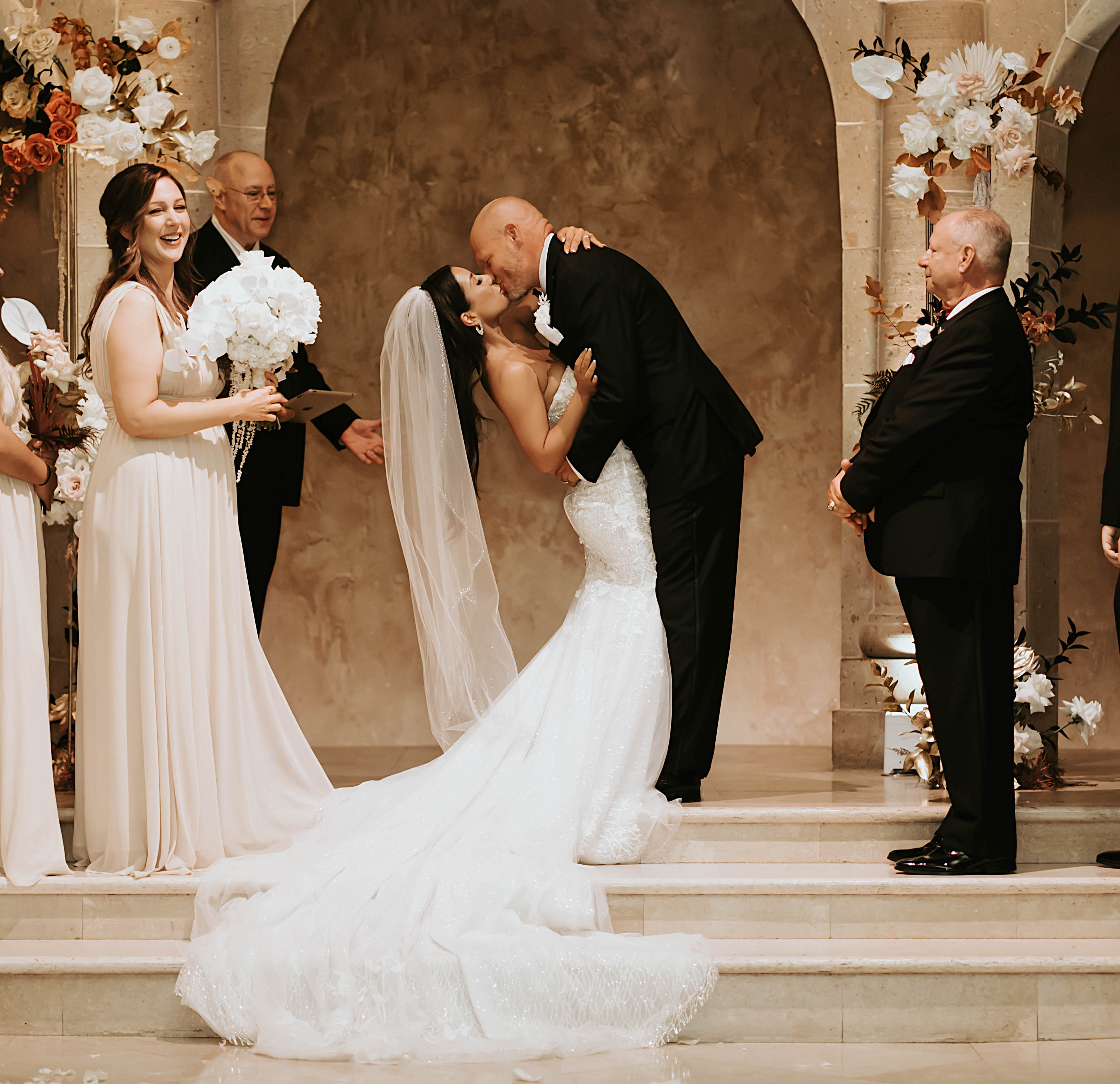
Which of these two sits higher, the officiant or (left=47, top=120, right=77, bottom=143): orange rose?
(left=47, top=120, right=77, bottom=143): orange rose

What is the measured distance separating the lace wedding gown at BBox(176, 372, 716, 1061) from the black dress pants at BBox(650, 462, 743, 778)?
69 millimetres

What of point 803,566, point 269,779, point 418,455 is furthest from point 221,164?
point 803,566

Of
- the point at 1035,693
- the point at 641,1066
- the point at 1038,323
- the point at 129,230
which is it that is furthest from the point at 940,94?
the point at 641,1066

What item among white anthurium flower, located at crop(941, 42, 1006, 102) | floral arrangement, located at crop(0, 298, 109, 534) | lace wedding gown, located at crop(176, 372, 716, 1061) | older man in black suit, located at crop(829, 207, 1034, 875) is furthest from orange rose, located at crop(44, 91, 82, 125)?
white anthurium flower, located at crop(941, 42, 1006, 102)

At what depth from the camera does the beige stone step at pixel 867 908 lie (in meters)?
4.01

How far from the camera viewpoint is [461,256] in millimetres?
7059

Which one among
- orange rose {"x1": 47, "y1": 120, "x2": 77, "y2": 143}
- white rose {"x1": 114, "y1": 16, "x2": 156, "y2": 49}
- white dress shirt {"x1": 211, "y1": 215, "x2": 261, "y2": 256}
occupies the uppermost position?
white rose {"x1": 114, "y1": 16, "x2": 156, "y2": 49}

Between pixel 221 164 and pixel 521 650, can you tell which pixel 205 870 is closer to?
pixel 221 164

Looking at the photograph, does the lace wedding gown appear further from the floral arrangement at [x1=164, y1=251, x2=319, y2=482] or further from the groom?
the floral arrangement at [x1=164, y1=251, x2=319, y2=482]

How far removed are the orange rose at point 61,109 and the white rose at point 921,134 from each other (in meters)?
2.87

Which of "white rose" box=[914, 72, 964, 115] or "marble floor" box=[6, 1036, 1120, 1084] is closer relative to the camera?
"marble floor" box=[6, 1036, 1120, 1084]

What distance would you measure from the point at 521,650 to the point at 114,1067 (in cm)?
386

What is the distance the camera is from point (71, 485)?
456 centimetres

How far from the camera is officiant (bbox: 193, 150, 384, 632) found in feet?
17.0
